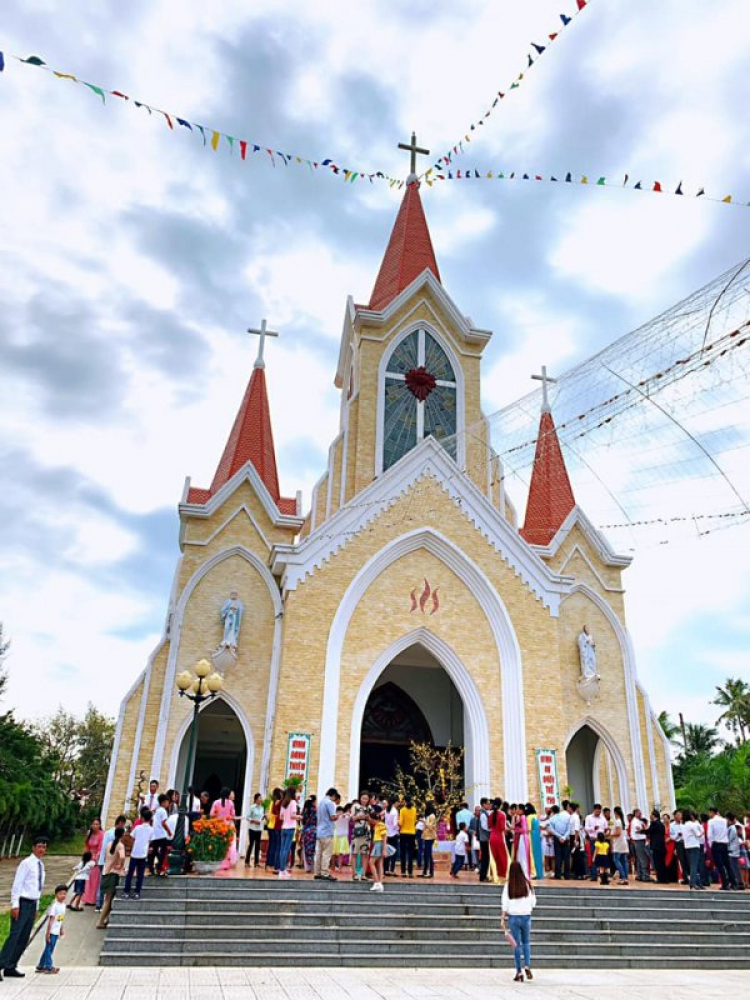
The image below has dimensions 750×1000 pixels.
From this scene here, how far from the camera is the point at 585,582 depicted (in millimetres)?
23531

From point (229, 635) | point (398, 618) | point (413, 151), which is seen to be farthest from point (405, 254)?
point (229, 635)

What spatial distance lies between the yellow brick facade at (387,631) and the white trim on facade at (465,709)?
5 cm

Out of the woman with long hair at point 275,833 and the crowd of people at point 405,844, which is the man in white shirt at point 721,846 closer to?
the crowd of people at point 405,844

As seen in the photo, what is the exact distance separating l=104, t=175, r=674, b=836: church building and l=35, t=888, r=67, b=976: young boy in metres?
9.56

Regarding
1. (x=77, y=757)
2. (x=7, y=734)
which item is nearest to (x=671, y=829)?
(x=7, y=734)

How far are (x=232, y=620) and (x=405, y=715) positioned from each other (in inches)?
238

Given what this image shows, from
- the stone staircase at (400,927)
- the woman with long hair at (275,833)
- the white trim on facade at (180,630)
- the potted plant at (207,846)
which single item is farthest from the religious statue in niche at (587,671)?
the potted plant at (207,846)

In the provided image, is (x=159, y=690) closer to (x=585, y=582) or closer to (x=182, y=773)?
(x=182, y=773)

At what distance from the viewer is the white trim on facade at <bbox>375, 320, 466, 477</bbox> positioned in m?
23.4

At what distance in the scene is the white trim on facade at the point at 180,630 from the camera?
19.0 metres

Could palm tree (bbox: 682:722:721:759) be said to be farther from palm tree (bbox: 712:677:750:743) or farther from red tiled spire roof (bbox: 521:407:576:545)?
red tiled spire roof (bbox: 521:407:576:545)

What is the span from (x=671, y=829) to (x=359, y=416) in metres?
14.3

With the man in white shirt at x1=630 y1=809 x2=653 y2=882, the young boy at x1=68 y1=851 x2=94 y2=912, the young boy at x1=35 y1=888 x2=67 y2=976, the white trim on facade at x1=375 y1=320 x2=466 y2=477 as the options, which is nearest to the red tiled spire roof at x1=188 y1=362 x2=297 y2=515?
the white trim on facade at x1=375 y1=320 x2=466 y2=477

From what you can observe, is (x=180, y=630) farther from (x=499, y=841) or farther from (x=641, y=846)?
(x=641, y=846)
